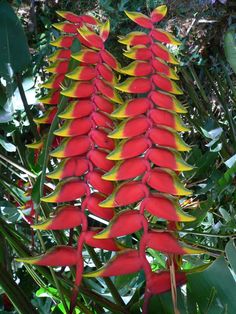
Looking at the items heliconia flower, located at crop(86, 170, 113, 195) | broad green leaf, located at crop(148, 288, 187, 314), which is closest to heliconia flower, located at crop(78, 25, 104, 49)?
heliconia flower, located at crop(86, 170, 113, 195)

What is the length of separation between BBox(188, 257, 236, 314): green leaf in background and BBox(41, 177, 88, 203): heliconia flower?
0.11 m

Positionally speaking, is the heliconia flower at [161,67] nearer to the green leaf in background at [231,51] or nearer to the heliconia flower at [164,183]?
the heliconia flower at [164,183]

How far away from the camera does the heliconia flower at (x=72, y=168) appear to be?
1.35ft

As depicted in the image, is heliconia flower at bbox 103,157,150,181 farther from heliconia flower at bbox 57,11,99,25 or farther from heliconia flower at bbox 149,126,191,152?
heliconia flower at bbox 57,11,99,25

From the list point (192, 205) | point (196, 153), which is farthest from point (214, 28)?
point (192, 205)

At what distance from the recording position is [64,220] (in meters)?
0.40

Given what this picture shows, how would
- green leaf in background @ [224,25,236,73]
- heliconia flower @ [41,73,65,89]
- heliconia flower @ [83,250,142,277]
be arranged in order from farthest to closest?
green leaf in background @ [224,25,236,73]
heliconia flower @ [41,73,65,89]
heliconia flower @ [83,250,142,277]

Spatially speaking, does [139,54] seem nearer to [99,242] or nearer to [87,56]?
[87,56]

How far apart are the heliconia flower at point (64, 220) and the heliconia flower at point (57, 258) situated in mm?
16

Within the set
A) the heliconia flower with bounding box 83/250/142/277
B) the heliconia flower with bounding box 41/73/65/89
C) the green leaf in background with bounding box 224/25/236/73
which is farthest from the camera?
the green leaf in background with bounding box 224/25/236/73

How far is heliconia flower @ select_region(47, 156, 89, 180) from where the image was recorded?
1.35 feet

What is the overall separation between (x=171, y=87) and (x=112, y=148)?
7 centimetres

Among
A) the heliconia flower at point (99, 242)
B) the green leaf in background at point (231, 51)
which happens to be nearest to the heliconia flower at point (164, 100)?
the heliconia flower at point (99, 242)

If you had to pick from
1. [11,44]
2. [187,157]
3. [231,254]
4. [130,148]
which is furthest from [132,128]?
[187,157]
